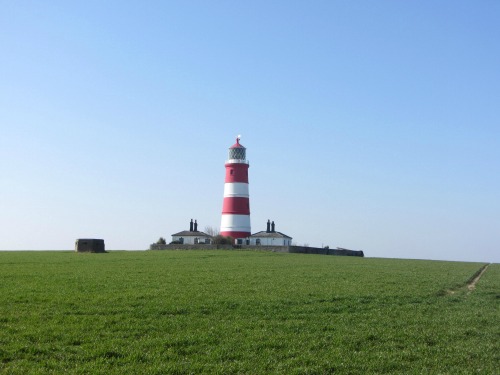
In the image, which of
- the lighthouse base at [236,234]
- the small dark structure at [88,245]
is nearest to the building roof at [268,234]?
the lighthouse base at [236,234]

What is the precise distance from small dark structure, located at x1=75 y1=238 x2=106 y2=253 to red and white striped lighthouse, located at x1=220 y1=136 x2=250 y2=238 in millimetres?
22369

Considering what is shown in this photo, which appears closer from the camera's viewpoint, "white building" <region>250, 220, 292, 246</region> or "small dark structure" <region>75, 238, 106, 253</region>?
"small dark structure" <region>75, 238, 106, 253</region>

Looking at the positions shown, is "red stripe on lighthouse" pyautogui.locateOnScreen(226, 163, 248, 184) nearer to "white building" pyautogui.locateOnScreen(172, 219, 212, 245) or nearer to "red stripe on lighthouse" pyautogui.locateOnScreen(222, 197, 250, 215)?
"red stripe on lighthouse" pyautogui.locateOnScreen(222, 197, 250, 215)

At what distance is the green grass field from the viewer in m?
13.7

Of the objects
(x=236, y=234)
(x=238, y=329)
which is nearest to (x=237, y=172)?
(x=236, y=234)

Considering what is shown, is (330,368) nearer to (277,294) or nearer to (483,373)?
(483,373)

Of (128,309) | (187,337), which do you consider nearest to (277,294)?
(128,309)

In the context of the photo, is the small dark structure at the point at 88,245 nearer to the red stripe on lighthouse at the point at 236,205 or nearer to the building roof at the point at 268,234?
the red stripe on lighthouse at the point at 236,205

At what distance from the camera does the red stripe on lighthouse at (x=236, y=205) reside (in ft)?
273

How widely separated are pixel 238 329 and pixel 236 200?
2602 inches

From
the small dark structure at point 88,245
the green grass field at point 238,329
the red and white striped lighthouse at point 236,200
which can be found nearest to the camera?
the green grass field at point 238,329

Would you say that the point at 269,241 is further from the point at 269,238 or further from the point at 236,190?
the point at 236,190

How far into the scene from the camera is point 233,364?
44.7ft

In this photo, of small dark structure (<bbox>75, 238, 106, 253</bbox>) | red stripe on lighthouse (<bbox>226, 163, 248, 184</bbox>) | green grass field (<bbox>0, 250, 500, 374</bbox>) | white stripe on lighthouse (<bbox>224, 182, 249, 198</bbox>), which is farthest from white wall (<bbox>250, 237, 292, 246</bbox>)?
green grass field (<bbox>0, 250, 500, 374</bbox>)
